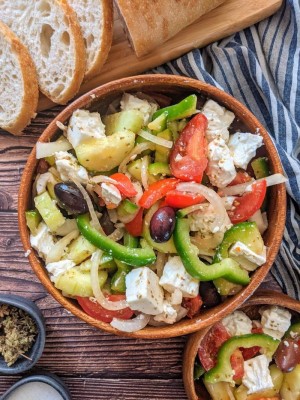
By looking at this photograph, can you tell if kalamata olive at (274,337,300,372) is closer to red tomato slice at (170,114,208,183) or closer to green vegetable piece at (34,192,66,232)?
red tomato slice at (170,114,208,183)

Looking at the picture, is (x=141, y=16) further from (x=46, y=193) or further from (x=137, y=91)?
(x=46, y=193)

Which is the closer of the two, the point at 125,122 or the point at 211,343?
the point at 125,122

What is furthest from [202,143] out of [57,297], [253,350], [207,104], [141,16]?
[253,350]

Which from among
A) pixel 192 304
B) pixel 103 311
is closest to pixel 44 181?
pixel 103 311

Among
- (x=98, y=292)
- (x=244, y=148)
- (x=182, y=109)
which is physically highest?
(x=182, y=109)

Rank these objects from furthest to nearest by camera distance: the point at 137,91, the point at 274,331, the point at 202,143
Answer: the point at 274,331
the point at 137,91
the point at 202,143

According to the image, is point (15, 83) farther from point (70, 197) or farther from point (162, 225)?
point (162, 225)
